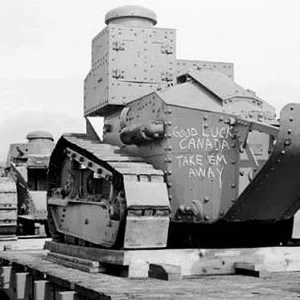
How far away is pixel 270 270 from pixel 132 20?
14.9 feet

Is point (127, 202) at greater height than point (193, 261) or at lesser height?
greater

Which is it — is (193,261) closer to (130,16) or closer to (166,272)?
(166,272)

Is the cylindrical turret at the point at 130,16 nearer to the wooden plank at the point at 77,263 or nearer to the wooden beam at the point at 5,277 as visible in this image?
the wooden plank at the point at 77,263

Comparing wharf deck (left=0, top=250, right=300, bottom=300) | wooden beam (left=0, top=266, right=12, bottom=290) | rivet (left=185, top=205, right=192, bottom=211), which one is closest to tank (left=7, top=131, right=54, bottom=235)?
wooden beam (left=0, top=266, right=12, bottom=290)

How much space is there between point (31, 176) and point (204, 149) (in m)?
10.4

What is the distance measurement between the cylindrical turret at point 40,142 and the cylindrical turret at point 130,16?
9027 mm

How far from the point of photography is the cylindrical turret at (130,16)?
11336mm

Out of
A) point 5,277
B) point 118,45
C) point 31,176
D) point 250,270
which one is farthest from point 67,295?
point 31,176

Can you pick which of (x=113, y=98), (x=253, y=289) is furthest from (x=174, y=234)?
(x=253, y=289)

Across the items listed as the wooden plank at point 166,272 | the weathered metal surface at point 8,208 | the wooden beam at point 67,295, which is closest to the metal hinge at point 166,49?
the wooden plank at point 166,272

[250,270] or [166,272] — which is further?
[250,270]

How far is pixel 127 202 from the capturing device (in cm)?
850

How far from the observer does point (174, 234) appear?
395 inches

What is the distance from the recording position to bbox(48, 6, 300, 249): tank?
8.54m
